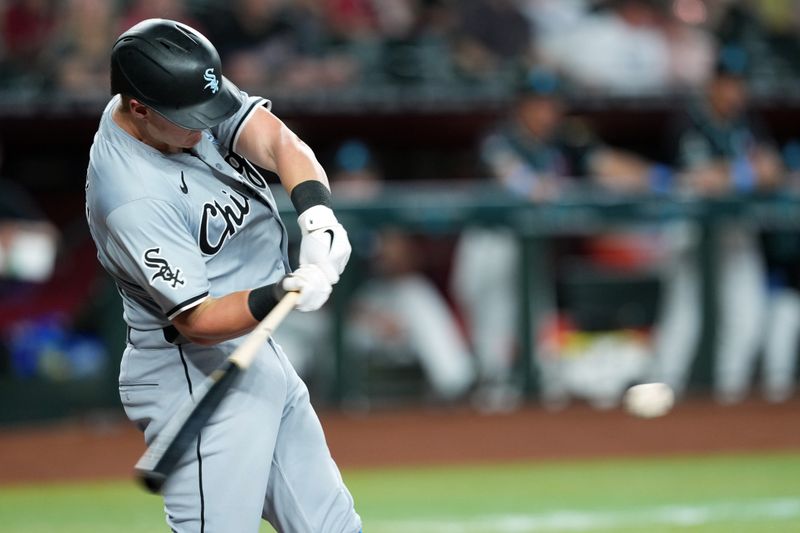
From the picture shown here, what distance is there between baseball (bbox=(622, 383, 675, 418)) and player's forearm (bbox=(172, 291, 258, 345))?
15.6 feet

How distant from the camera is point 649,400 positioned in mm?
7051

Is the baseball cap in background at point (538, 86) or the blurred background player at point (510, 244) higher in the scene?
the baseball cap in background at point (538, 86)

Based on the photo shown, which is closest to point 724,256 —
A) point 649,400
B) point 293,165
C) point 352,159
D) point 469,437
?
point 649,400

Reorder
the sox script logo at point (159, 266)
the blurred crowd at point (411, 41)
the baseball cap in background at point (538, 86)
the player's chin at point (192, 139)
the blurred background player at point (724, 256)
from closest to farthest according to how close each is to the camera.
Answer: the sox script logo at point (159, 266) < the player's chin at point (192, 139) < the baseball cap in background at point (538, 86) < the blurred background player at point (724, 256) < the blurred crowd at point (411, 41)

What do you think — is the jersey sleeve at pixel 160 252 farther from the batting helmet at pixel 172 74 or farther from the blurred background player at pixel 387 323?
the blurred background player at pixel 387 323

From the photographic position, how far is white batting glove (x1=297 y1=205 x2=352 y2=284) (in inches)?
110

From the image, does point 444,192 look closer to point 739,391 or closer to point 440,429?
point 440,429

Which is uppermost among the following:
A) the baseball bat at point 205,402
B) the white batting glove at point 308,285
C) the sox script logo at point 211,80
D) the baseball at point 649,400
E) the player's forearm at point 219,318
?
the sox script logo at point 211,80

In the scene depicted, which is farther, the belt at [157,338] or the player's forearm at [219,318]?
the belt at [157,338]

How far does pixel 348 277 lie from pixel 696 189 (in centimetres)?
243

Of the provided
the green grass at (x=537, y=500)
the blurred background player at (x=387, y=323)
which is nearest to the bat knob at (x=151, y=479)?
the green grass at (x=537, y=500)

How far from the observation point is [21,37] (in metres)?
9.09

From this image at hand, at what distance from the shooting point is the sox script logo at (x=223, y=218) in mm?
2787

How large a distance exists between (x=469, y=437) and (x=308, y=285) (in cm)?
437
